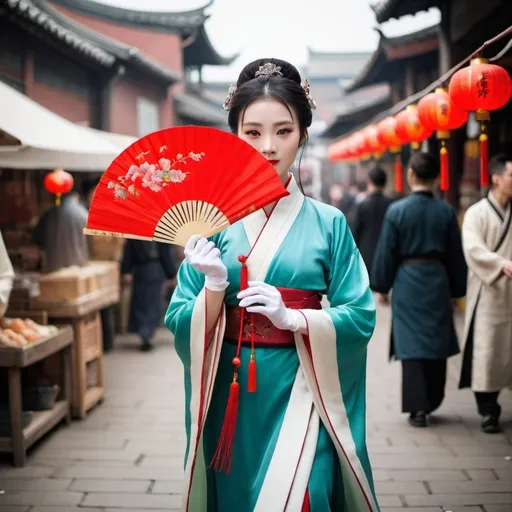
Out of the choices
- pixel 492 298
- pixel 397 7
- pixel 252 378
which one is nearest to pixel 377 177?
pixel 397 7

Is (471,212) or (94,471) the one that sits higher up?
(471,212)

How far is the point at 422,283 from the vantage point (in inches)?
246

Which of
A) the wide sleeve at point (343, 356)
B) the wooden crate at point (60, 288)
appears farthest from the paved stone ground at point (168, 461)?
the wide sleeve at point (343, 356)

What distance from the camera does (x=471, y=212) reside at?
6012mm

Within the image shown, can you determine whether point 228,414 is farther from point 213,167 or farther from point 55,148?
point 55,148

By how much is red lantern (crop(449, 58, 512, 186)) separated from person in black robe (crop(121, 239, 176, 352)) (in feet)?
16.8

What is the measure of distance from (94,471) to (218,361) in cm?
262

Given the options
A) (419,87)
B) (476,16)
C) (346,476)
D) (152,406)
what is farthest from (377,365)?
(419,87)

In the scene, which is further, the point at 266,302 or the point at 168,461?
the point at 168,461

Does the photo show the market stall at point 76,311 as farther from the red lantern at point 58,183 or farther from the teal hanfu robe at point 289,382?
the teal hanfu robe at point 289,382

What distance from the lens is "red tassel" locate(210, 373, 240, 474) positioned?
2.91 metres

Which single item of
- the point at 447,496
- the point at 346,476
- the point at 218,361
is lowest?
the point at 447,496

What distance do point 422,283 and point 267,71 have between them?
358 cm

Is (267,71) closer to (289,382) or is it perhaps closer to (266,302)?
(266,302)
